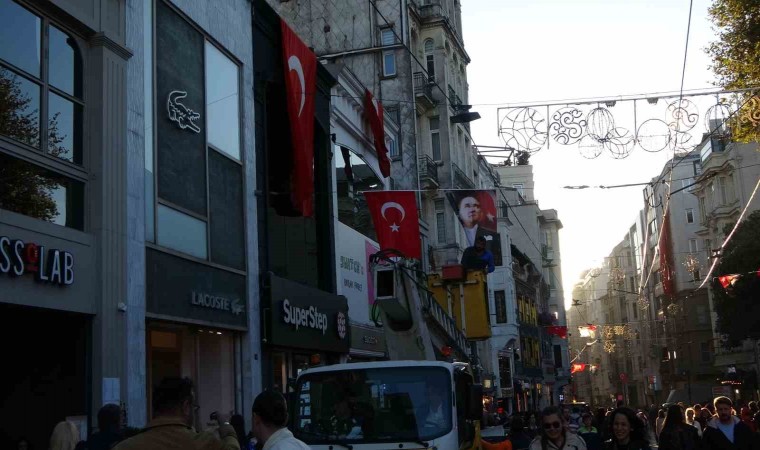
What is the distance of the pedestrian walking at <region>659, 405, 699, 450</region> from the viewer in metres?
8.79

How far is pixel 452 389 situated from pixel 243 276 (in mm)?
8036

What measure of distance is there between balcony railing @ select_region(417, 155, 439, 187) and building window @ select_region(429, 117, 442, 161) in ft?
6.54

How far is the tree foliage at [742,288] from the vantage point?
48.6 meters

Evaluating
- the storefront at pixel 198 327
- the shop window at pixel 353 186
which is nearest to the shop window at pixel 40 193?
the storefront at pixel 198 327

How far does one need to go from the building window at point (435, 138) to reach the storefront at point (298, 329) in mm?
19344

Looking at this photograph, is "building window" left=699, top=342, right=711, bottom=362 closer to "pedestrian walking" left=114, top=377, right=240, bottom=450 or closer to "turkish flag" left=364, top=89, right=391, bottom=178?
"turkish flag" left=364, top=89, right=391, bottom=178

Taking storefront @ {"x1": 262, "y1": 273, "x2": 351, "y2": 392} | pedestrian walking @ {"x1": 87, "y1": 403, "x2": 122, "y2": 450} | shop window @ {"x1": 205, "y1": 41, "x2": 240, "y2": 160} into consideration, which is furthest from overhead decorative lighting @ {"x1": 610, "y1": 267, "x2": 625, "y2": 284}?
pedestrian walking @ {"x1": 87, "y1": 403, "x2": 122, "y2": 450}

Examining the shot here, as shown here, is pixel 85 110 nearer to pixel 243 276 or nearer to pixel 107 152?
pixel 107 152

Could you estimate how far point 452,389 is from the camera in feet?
35.4

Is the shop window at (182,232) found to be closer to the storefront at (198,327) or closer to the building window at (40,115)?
the storefront at (198,327)

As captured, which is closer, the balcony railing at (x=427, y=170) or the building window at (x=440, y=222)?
the balcony railing at (x=427, y=170)

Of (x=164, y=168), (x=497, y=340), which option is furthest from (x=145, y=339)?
(x=497, y=340)

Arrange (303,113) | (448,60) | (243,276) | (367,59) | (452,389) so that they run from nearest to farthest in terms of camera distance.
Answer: (452,389) → (243,276) → (303,113) → (367,59) → (448,60)

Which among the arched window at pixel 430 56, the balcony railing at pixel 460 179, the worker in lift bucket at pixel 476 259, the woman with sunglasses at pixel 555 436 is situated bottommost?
the woman with sunglasses at pixel 555 436
